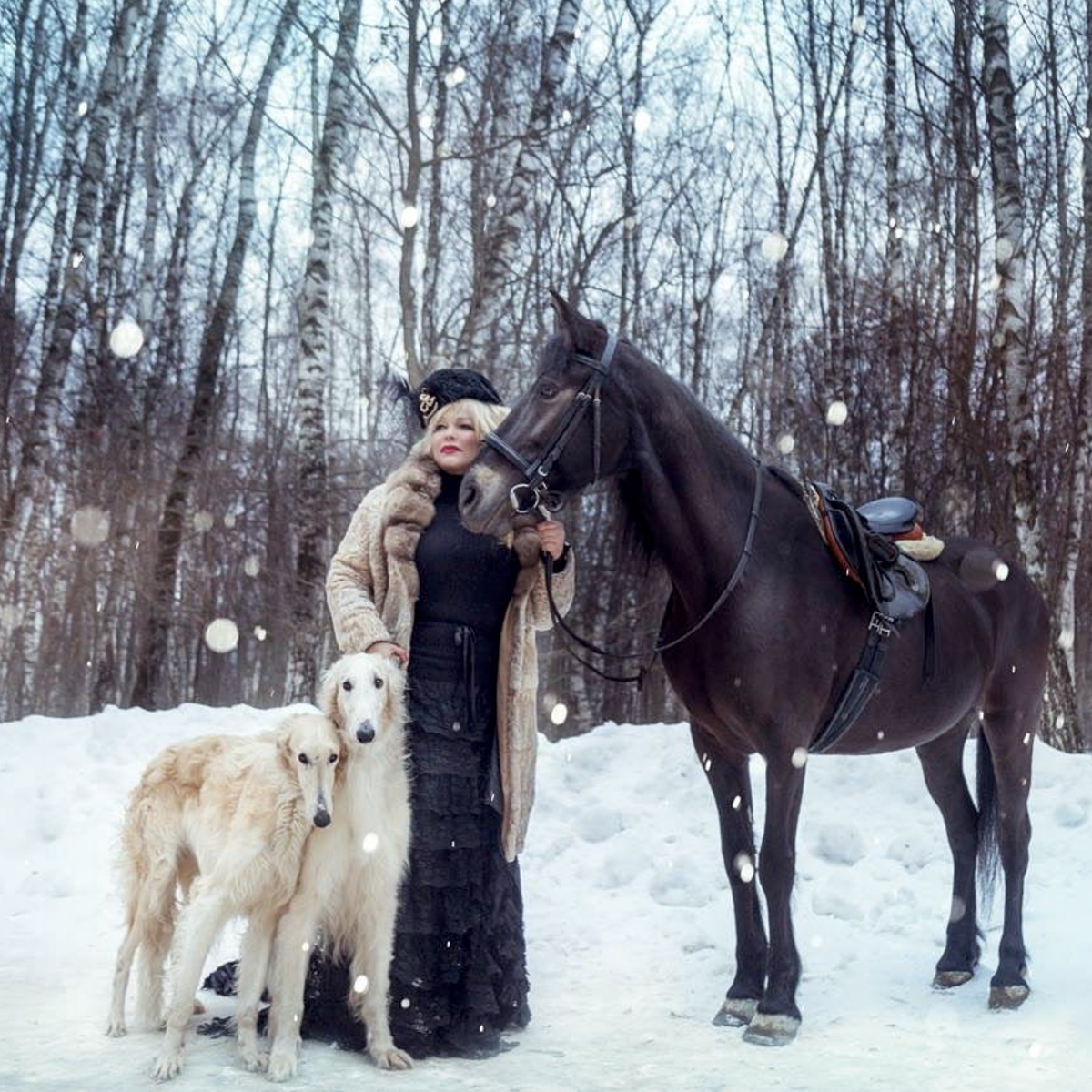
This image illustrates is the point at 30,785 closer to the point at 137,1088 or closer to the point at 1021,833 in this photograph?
the point at 137,1088

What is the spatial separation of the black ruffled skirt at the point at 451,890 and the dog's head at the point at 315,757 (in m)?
0.49

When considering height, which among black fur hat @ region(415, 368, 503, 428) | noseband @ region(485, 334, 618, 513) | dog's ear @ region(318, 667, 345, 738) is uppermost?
black fur hat @ region(415, 368, 503, 428)

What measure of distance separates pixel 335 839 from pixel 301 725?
42 cm

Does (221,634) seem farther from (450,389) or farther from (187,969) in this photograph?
(187,969)

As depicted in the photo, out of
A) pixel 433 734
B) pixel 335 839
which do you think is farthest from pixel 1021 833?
pixel 335 839

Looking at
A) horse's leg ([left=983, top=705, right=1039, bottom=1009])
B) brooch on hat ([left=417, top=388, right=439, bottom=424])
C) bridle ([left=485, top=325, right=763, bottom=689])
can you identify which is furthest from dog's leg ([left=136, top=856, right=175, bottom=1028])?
horse's leg ([left=983, top=705, right=1039, bottom=1009])

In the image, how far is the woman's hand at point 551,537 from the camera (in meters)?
4.28

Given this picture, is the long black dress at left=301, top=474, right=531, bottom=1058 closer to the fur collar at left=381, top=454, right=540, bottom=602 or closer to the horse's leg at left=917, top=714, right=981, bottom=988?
the fur collar at left=381, top=454, right=540, bottom=602

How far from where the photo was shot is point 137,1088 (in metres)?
3.52

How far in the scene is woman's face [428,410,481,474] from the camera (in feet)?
14.7

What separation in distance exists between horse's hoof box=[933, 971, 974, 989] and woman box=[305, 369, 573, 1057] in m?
1.93

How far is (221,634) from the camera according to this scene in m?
18.6

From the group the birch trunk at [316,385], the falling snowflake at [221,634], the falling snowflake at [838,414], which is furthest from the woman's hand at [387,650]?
the falling snowflake at [221,634]

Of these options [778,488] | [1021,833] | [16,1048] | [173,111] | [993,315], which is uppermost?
[173,111]
